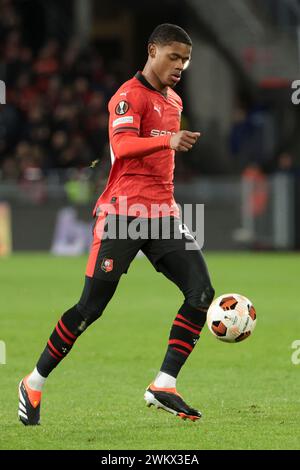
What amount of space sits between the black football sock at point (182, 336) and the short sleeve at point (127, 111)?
1.13 meters

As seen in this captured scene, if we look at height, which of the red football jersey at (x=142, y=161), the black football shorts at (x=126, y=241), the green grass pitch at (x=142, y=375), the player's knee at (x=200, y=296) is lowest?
the green grass pitch at (x=142, y=375)

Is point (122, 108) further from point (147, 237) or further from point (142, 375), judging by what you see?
point (142, 375)

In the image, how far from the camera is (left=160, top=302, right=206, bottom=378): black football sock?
24.3 ft

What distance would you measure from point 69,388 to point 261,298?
7049 millimetres

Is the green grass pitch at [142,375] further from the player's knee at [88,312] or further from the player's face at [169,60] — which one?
the player's face at [169,60]

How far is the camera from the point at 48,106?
85.1ft

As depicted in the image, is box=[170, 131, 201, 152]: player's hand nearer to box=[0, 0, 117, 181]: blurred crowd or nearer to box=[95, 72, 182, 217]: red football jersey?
box=[95, 72, 182, 217]: red football jersey

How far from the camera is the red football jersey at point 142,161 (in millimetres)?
7230

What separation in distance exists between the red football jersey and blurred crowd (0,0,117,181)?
16.5 m

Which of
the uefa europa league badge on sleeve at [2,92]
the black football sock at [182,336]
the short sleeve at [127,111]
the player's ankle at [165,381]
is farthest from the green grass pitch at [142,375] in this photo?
the uefa europa league badge on sleeve at [2,92]

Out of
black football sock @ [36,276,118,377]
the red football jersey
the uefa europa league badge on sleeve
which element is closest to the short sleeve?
the red football jersey

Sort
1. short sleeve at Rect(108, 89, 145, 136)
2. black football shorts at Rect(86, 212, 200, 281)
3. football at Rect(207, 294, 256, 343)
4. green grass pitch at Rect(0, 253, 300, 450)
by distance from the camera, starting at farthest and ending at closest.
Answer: football at Rect(207, 294, 256, 343), black football shorts at Rect(86, 212, 200, 281), short sleeve at Rect(108, 89, 145, 136), green grass pitch at Rect(0, 253, 300, 450)

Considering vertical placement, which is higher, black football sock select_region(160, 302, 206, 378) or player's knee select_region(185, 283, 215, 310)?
player's knee select_region(185, 283, 215, 310)

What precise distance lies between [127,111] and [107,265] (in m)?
0.91
